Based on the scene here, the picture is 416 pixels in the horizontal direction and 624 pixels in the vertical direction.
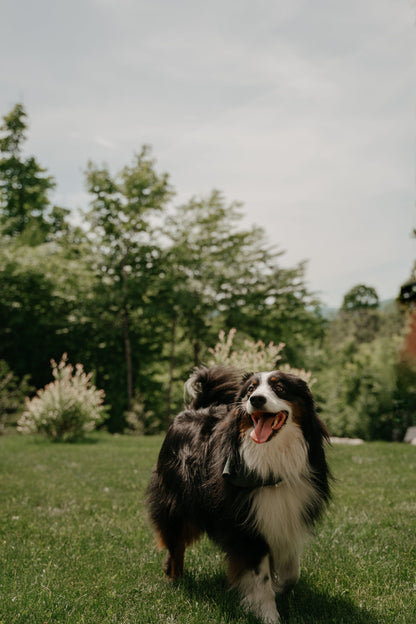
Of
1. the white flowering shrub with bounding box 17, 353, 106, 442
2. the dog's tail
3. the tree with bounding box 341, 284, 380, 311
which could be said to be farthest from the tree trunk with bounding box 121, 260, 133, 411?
the tree with bounding box 341, 284, 380, 311

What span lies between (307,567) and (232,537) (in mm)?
936

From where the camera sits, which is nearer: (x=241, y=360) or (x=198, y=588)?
(x=198, y=588)

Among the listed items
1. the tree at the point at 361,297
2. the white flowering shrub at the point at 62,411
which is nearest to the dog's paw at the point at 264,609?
the white flowering shrub at the point at 62,411

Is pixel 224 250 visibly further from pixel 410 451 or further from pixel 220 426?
pixel 220 426

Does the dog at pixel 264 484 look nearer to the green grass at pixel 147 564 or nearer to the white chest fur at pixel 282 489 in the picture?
the white chest fur at pixel 282 489

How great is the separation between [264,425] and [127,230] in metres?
17.1

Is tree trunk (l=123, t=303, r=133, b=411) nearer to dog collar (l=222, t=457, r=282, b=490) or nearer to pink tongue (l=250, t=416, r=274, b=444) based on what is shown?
dog collar (l=222, t=457, r=282, b=490)

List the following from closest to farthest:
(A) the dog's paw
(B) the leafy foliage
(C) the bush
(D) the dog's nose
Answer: (D) the dog's nose → (A) the dog's paw → (C) the bush → (B) the leafy foliage

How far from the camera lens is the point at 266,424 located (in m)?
2.59

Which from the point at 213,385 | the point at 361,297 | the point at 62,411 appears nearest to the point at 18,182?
the point at 62,411

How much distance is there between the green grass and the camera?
2750mm

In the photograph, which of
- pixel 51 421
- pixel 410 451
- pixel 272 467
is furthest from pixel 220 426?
pixel 51 421

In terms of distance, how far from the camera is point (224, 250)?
20.7 meters

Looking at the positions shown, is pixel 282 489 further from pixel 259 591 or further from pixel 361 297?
pixel 361 297
